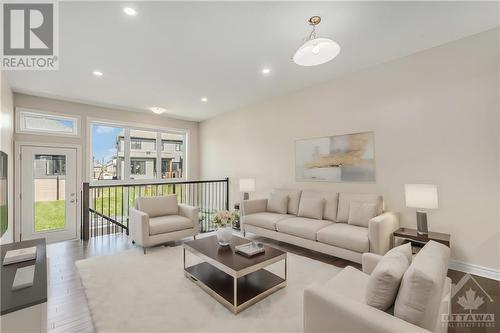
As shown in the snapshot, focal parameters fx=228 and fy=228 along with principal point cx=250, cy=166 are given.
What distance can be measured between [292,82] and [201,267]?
353cm

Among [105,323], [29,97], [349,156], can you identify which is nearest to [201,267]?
[105,323]

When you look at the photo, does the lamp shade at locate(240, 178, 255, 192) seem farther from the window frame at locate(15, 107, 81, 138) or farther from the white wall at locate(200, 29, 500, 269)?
the window frame at locate(15, 107, 81, 138)

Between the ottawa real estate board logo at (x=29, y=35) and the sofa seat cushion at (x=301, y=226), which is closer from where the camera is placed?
the ottawa real estate board logo at (x=29, y=35)

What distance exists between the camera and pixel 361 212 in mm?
3377

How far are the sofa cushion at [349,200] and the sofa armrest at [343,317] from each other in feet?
7.85

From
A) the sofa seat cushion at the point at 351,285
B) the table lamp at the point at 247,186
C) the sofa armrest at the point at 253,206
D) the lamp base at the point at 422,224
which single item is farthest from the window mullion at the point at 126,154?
the lamp base at the point at 422,224

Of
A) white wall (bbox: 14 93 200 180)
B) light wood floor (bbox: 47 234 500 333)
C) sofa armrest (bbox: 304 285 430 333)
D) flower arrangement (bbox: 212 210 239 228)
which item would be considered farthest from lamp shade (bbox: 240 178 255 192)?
sofa armrest (bbox: 304 285 430 333)

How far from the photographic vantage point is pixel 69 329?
1.97m

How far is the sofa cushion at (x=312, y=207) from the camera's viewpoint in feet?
12.9

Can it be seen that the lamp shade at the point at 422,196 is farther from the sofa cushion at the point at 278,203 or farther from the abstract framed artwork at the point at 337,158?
the sofa cushion at the point at 278,203

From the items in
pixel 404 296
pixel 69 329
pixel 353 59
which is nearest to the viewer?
pixel 404 296

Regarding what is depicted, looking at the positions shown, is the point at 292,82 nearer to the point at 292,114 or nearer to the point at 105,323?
the point at 292,114

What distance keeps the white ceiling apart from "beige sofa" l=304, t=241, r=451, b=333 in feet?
7.99

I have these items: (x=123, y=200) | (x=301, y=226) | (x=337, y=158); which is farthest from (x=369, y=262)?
(x=123, y=200)
